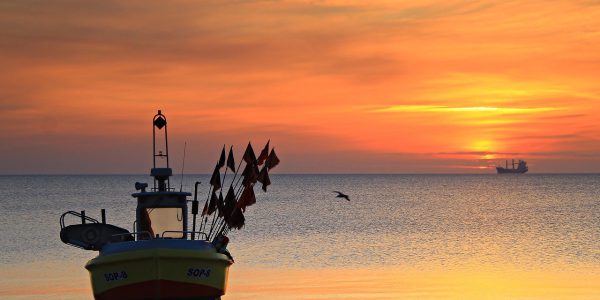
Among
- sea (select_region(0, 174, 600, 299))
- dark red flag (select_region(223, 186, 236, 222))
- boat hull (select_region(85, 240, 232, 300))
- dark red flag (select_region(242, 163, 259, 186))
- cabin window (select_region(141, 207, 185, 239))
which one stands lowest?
sea (select_region(0, 174, 600, 299))

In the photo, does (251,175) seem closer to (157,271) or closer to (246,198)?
(246,198)

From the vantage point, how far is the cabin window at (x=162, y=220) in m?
28.8

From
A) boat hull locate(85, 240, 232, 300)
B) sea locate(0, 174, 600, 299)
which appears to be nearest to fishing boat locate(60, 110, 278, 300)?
boat hull locate(85, 240, 232, 300)

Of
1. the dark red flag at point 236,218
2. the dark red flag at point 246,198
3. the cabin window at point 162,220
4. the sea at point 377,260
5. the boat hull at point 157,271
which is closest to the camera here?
the boat hull at point 157,271

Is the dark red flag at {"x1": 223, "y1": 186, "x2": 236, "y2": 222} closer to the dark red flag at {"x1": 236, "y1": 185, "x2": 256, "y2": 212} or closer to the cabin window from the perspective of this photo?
the dark red flag at {"x1": 236, "y1": 185, "x2": 256, "y2": 212}

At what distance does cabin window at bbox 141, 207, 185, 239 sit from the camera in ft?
94.6

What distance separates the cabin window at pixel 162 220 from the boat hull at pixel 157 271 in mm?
2309

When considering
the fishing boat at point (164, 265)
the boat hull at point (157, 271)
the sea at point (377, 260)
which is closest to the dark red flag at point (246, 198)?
the fishing boat at point (164, 265)

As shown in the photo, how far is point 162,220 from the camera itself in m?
29.0

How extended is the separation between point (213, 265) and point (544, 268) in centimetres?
2653

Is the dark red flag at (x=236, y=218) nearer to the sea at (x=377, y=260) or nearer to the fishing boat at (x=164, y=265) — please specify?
the fishing boat at (x=164, y=265)

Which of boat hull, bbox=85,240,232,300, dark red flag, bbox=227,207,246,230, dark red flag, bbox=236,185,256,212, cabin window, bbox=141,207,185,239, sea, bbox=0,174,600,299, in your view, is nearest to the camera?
boat hull, bbox=85,240,232,300

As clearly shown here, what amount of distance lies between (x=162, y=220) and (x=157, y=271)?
11.0ft

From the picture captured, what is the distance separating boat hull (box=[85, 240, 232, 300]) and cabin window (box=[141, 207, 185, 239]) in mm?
2309
